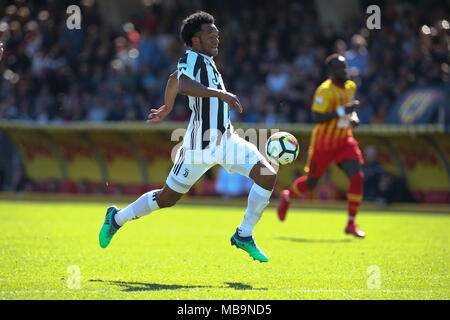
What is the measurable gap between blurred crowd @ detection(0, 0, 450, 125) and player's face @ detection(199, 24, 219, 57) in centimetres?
931

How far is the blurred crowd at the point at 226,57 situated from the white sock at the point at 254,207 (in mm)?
9571

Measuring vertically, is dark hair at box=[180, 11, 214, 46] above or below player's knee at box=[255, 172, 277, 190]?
above

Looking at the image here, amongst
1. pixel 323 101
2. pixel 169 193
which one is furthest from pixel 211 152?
pixel 323 101

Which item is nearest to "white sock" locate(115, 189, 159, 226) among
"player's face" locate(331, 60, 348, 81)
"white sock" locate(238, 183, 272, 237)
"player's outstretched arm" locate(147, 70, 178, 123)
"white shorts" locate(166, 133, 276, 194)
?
"white shorts" locate(166, 133, 276, 194)

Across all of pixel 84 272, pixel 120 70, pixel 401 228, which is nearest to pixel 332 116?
pixel 401 228

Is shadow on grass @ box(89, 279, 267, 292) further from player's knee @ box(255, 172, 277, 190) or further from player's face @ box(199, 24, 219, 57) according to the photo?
player's face @ box(199, 24, 219, 57)

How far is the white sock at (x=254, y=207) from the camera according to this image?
22.7ft

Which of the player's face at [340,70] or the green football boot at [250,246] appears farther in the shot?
the player's face at [340,70]

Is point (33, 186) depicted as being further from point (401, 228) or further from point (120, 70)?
point (401, 228)

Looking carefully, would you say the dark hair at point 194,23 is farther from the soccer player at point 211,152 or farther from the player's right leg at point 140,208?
the player's right leg at point 140,208

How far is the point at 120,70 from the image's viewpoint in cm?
2008

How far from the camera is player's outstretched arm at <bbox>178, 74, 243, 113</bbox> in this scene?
6516 mm

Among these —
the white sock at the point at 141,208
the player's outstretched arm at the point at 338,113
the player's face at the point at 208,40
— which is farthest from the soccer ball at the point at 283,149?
the player's outstretched arm at the point at 338,113
